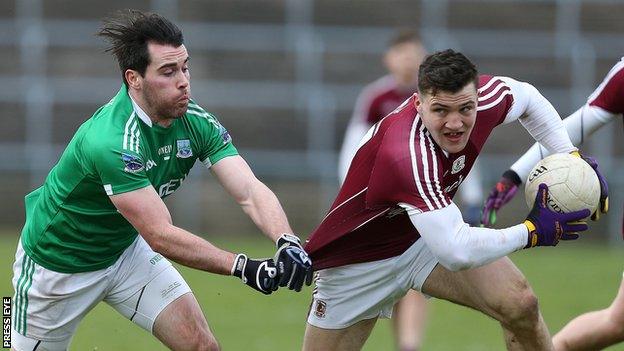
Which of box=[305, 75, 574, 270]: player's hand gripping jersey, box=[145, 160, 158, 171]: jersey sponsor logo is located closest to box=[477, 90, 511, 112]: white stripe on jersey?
box=[305, 75, 574, 270]: player's hand gripping jersey

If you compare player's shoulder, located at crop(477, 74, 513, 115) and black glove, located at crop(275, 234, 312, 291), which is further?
player's shoulder, located at crop(477, 74, 513, 115)

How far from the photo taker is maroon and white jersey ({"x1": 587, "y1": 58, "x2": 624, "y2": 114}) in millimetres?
6598

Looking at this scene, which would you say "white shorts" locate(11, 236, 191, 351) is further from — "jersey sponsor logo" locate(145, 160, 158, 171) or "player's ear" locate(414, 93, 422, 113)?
"player's ear" locate(414, 93, 422, 113)

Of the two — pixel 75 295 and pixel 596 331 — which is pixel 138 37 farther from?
pixel 596 331

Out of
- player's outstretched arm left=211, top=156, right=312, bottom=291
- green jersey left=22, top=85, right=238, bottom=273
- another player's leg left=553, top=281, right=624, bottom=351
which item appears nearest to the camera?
player's outstretched arm left=211, top=156, right=312, bottom=291

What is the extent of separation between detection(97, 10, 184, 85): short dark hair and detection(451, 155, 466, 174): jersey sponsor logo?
143 cm

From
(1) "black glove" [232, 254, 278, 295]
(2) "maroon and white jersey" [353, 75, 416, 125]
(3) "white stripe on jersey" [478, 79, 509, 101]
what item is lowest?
(2) "maroon and white jersey" [353, 75, 416, 125]

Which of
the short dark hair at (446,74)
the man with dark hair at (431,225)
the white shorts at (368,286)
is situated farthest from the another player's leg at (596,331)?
the short dark hair at (446,74)

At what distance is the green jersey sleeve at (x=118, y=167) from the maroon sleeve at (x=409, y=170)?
1.08 m

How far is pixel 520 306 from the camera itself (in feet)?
19.4

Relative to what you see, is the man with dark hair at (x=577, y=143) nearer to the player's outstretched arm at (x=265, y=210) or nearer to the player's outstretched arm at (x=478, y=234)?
the player's outstretched arm at (x=478, y=234)

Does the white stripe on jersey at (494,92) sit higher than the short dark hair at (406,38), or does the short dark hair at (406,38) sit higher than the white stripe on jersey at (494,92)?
the white stripe on jersey at (494,92)

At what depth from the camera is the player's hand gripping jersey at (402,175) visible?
223 inches

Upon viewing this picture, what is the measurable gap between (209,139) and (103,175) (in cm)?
66
